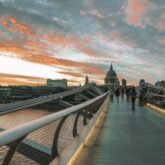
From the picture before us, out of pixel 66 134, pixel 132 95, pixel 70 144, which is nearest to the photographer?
pixel 66 134

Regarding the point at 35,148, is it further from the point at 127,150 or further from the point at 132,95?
the point at 132,95

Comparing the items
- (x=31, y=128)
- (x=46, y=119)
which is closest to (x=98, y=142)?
(x=46, y=119)

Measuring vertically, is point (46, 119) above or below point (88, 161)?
above

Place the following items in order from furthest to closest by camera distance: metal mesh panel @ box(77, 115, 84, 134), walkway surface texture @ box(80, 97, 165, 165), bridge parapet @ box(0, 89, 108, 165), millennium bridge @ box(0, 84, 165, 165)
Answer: metal mesh panel @ box(77, 115, 84, 134), walkway surface texture @ box(80, 97, 165, 165), millennium bridge @ box(0, 84, 165, 165), bridge parapet @ box(0, 89, 108, 165)

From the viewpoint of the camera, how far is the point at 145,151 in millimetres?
9383

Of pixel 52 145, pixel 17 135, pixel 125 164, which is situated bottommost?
pixel 125 164

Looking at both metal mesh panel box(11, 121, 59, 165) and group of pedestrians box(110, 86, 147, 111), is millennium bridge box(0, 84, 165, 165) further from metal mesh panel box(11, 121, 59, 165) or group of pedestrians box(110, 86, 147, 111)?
group of pedestrians box(110, 86, 147, 111)

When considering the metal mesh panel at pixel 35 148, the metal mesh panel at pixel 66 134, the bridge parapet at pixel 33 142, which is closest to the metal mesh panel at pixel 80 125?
the metal mesh panel at pixel 66 134

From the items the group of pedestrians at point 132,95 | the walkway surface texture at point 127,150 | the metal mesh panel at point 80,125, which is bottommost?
the walkway surface texture at point 127,150

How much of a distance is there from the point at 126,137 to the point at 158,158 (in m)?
3.60

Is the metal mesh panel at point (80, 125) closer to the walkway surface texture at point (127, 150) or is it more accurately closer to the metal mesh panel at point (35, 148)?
the walkway surface texture at point (127, 150)

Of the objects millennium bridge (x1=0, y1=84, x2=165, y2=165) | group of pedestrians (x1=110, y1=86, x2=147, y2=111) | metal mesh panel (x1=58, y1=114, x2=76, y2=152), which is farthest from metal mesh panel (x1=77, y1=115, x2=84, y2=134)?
group of pedestrians (x1=110, y1=86, x2=147, y2=111)

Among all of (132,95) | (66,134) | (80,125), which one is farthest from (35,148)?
(132,95)

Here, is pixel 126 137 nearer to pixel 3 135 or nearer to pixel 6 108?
pixel 6 108
